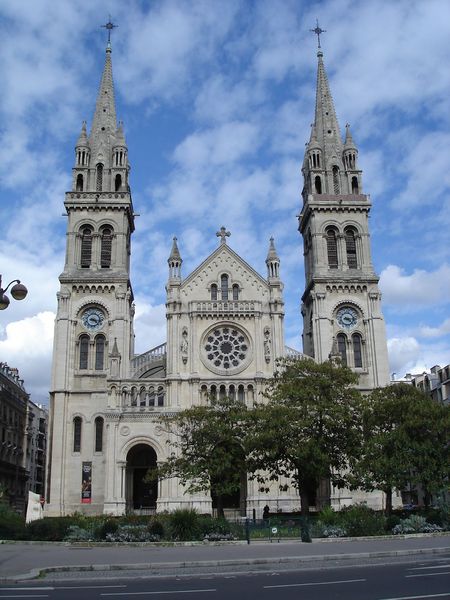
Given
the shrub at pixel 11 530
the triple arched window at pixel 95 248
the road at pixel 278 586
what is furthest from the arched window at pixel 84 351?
the road at pixel 278 586

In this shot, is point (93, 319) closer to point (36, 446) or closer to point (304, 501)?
point (304, 501)

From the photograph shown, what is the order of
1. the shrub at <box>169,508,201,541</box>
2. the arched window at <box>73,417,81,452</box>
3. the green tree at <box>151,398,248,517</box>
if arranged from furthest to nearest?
the arched window at <box>73,417,81,452</box> → the green tree at <box>151,398,248,517</box> → the shrub at <box>169,508,201,541</box>

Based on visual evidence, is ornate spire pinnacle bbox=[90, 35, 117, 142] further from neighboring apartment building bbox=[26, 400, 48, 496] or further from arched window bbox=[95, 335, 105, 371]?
neighboring apartment building bbox=[26, 400, 48, 496]

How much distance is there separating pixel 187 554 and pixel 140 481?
33.1 m

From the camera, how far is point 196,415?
144ft

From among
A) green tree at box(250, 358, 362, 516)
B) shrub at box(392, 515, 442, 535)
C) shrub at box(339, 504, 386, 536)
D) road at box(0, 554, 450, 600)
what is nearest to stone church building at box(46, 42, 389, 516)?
Answer: green tree at box(250, 358, 362, 516)

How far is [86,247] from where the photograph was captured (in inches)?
2434

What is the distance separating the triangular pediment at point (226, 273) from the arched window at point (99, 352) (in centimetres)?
849

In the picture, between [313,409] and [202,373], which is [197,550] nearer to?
[313,409]

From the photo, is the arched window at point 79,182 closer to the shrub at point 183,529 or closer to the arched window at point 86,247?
the arched window at point 86,247

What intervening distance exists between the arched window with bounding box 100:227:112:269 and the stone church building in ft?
0.34

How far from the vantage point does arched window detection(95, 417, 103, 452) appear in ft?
180

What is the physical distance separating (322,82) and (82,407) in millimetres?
43984

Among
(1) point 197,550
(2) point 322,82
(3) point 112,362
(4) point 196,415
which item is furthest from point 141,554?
(2) point 322,82
